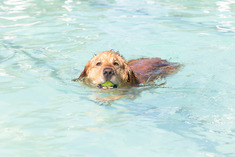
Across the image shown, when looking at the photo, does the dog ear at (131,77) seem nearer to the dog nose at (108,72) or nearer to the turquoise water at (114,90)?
the turquoise water at (114,90)

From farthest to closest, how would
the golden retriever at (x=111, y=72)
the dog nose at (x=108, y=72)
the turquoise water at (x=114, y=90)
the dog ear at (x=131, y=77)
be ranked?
the dog ear at (x=131, y=77) → the golden retriever at (x=111, y=72) → the dog nose at (x=108, y=72) → the turquoise water at (x=114, y=90)

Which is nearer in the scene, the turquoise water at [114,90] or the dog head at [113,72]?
the turquoise water at [114,90]

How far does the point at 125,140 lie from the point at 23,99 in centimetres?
213

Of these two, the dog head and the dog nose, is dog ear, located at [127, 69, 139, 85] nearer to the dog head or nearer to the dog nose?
the dog head

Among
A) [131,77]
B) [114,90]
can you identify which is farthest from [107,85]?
Answer: [131,77]

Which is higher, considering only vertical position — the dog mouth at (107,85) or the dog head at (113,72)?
the dog head at (113,72)

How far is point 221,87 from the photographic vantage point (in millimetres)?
6797

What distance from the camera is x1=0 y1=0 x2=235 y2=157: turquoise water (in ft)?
14.5

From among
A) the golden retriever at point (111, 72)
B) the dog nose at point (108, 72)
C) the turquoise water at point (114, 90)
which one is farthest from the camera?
the golden retriever at point (111, 72)

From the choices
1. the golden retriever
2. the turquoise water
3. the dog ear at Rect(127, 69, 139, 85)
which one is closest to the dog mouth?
the golden retriever

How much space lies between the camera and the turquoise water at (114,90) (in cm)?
442

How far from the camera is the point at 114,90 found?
6547mm

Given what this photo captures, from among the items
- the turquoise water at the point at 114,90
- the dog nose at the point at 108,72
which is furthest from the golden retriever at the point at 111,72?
the turquoise water at the point at 114,90

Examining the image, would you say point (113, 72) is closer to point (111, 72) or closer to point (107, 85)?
point (111, 72)
